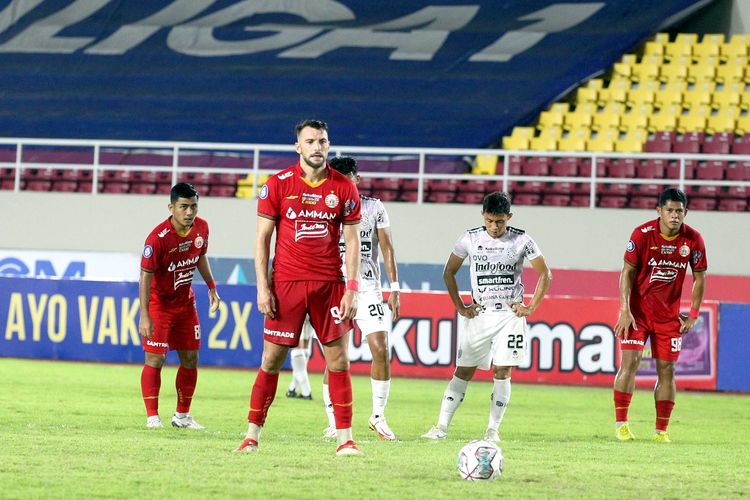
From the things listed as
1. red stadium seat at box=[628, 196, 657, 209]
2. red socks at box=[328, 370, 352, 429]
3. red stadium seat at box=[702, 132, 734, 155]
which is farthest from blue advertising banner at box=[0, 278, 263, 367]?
red socks at box=[328, 370, 352, 429]

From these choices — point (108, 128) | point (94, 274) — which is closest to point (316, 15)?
point (108, 128)

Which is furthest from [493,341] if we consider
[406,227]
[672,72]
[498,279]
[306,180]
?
[672,72]

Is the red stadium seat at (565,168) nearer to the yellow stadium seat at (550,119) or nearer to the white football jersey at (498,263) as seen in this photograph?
the yellow stadium seat at (550,119)

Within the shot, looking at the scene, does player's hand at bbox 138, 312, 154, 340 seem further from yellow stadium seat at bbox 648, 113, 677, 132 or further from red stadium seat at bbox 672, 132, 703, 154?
yellow stadium seat at bbox 648, 113, 677, 132

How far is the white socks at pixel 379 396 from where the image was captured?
9945 mm

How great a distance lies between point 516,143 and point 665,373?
15.1 m

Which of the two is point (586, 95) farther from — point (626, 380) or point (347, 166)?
point (347, 166)

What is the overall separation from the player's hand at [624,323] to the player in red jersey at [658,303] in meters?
0.02

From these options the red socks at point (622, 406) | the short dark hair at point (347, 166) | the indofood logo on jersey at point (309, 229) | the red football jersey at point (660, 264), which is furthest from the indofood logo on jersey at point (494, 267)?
the indofood logo on jersey at point (309, 229)

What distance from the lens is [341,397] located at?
8.09 metres

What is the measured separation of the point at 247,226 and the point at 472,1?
8967mm

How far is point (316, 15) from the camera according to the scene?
29391mm

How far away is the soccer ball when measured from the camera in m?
7.21

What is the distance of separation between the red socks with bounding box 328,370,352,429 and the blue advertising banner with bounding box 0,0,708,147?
18.4m
